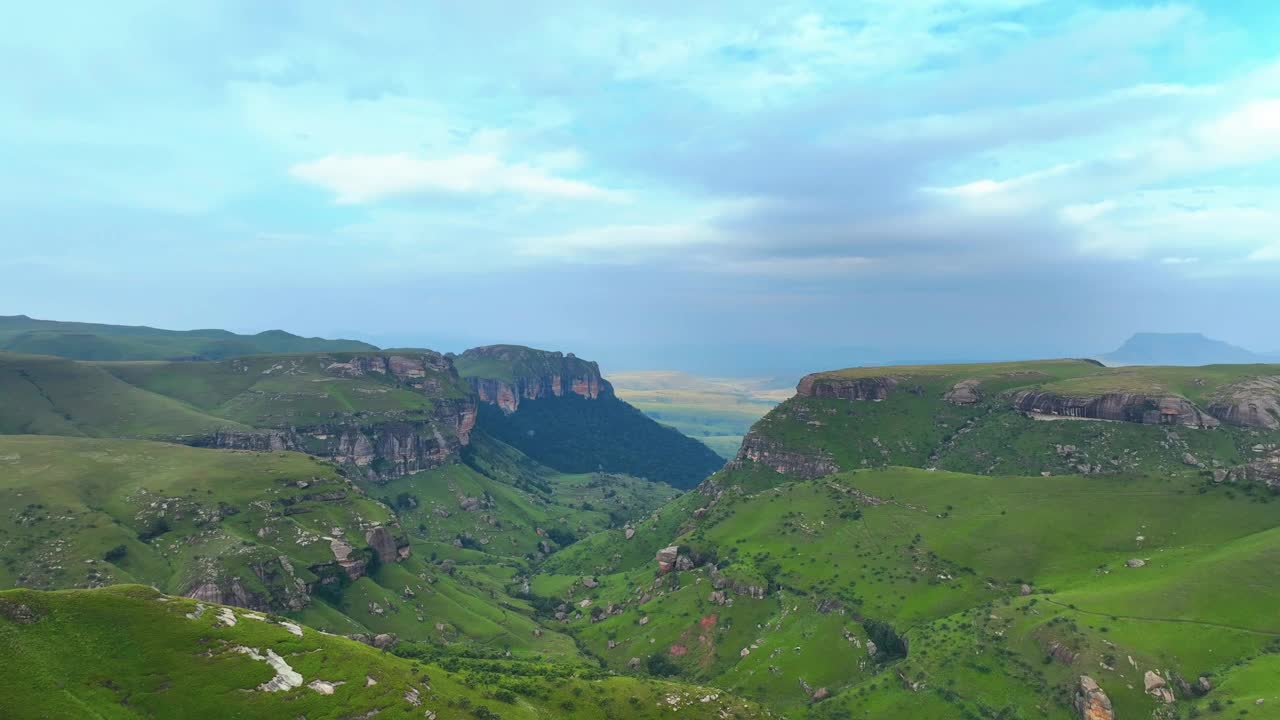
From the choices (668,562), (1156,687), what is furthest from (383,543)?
(1156,687)

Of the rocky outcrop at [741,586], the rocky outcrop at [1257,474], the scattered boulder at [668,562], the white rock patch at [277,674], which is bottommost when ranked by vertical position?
the scattered boulder at [668,562]

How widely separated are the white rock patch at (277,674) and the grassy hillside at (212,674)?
0.53 ft

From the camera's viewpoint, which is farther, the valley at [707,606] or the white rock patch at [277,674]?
the valley at [707,606]

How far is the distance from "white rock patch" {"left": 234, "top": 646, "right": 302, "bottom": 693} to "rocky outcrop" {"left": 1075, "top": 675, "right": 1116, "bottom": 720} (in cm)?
11731

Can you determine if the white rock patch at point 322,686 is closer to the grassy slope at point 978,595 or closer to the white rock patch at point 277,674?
the white rock patch at point 277,674

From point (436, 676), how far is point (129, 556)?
94721 mm

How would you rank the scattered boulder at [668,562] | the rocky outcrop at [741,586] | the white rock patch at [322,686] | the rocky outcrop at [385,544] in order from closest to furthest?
the white rock patch at [322,686], the rocky outcrop at [741,586], the rocky outcrop at [385,544], the scattered boulder at [668,562]

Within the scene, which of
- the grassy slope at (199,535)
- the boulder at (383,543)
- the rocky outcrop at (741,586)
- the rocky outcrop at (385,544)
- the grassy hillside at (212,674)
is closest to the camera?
the grassy hillside at (212,674)

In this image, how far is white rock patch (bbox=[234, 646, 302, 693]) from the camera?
285 feet

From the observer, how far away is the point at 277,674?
89250mm

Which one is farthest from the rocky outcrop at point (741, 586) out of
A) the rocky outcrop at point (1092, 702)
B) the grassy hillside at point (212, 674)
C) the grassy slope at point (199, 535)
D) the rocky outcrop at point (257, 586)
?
the rocky outcrop at point (257, 586)

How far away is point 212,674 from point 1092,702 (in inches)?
5051

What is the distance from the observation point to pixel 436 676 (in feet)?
352

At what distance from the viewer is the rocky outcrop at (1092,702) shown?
331ft
